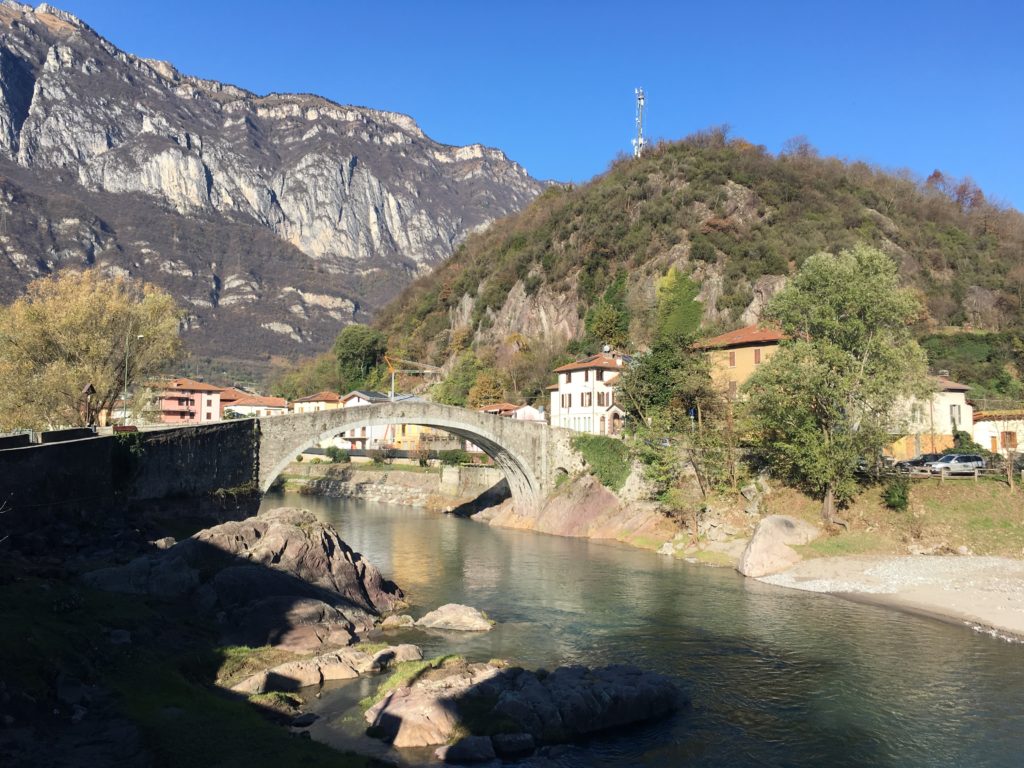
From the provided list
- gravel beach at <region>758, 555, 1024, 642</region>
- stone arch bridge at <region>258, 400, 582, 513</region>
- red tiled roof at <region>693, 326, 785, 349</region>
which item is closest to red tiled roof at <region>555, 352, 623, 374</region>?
red tiled roof at <region>693, 326, 785, 349</region>

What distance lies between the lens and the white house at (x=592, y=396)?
6419 centimetres

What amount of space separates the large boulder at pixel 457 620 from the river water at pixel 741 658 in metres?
0.58

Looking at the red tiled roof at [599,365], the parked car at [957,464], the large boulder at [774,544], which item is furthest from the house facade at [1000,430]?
the red tiled roof at [599,365]

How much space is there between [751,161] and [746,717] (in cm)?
9427

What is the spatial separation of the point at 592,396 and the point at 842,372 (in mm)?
27963

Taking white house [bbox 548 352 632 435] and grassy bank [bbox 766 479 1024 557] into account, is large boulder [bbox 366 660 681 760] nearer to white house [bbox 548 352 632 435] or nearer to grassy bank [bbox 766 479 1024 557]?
grassy bank [bbox 766 479 1024 557]

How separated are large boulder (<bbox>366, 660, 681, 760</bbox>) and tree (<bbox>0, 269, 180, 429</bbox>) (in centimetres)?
3344

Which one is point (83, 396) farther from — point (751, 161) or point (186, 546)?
point (751, 161)

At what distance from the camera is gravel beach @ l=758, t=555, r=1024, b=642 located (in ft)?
91.7

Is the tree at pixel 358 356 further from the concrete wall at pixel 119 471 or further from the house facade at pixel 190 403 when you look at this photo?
the concrete wall at pixel 119 471

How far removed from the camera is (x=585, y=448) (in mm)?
55719

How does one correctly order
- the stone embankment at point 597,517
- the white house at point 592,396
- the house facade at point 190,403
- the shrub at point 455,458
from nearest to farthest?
1. the stone embankment at point 597,517
2. the white house at point 592,396
3. the shrub at point 455,458
4. the house facade at point 190,403

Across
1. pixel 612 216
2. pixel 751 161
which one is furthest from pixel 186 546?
pixel 751 161

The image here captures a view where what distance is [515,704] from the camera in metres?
18.1
